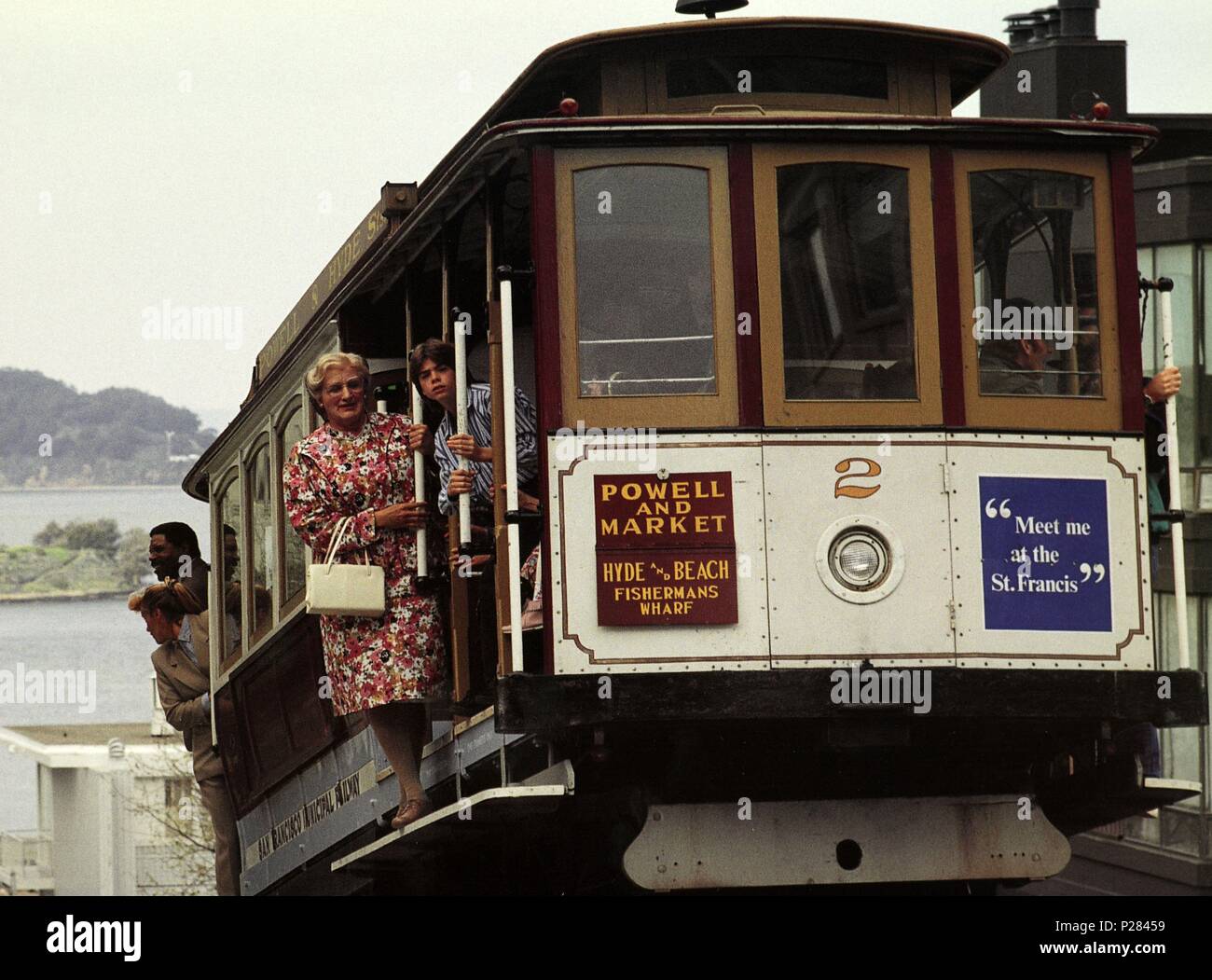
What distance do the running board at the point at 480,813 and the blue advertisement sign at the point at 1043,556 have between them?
170 centimetres

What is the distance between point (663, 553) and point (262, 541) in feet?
14.8

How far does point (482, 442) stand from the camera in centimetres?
945

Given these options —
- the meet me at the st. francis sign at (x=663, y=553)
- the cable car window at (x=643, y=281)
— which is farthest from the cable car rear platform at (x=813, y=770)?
the cable car window at (x=643, y=281)

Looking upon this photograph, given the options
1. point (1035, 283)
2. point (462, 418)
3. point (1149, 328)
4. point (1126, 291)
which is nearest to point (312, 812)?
point (462, 418)

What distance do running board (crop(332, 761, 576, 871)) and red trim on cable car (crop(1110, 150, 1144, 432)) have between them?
Answer: 8.28 feet

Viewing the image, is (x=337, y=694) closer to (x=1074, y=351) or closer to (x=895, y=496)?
(x=895, y=496)

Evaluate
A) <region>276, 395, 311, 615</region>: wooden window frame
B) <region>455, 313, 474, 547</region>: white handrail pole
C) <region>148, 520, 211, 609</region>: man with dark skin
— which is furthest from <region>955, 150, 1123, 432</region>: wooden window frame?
<region>148, 520, 211, 609</region>: man with dark skin

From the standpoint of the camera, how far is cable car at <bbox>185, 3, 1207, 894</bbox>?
885 cm

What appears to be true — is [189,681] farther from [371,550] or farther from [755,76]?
[755,76]

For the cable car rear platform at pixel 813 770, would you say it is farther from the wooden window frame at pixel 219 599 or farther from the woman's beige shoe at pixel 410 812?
the wooden window frame at pixel 219 599

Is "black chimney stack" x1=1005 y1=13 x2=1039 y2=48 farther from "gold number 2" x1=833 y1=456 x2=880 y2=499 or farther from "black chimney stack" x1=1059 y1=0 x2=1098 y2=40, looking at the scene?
"gold number 2" x1=833 y1=456 x2=880 y2=499
